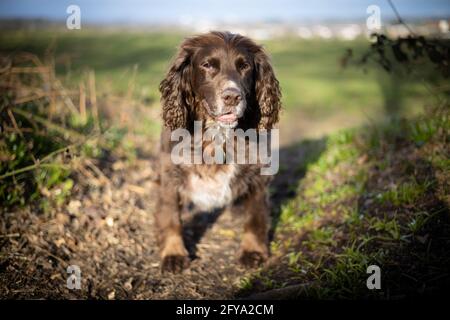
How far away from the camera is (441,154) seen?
3.94 m

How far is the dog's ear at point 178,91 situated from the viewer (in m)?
3.81

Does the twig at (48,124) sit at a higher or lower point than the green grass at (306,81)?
lower

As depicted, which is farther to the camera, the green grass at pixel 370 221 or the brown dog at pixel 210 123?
the brown dog at pixel 210 123

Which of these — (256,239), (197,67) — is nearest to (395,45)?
(197,67)

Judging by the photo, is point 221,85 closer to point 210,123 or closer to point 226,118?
point 226,118

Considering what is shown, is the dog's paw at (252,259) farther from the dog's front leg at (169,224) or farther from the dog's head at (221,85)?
the dog's head at (221,85)

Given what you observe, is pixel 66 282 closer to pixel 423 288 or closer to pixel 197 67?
pixel 197 67

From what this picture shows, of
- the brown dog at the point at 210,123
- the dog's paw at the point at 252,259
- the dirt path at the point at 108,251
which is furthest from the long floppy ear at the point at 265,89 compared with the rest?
the dirt path at the point at 108,251

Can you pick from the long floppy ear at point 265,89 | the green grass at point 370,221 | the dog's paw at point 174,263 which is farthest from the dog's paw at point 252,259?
the long floppy ear at point 265,89

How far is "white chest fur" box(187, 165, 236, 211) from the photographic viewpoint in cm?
388

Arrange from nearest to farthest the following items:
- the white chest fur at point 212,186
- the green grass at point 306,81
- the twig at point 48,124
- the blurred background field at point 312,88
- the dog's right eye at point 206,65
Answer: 1. the dog's right eye at point 206,65
2. the white chest fur at point 212,186
3. the twig at point 48,124
4. the blurred background field at point 312,88
5. the green grass at point 306,81

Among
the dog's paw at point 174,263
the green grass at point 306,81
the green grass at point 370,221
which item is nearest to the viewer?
the green grass at point 370,221

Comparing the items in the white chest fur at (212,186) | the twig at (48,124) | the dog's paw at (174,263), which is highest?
the twig at (48,124)

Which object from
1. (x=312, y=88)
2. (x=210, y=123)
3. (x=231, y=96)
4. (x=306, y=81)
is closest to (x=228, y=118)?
(x=231, y=96)
